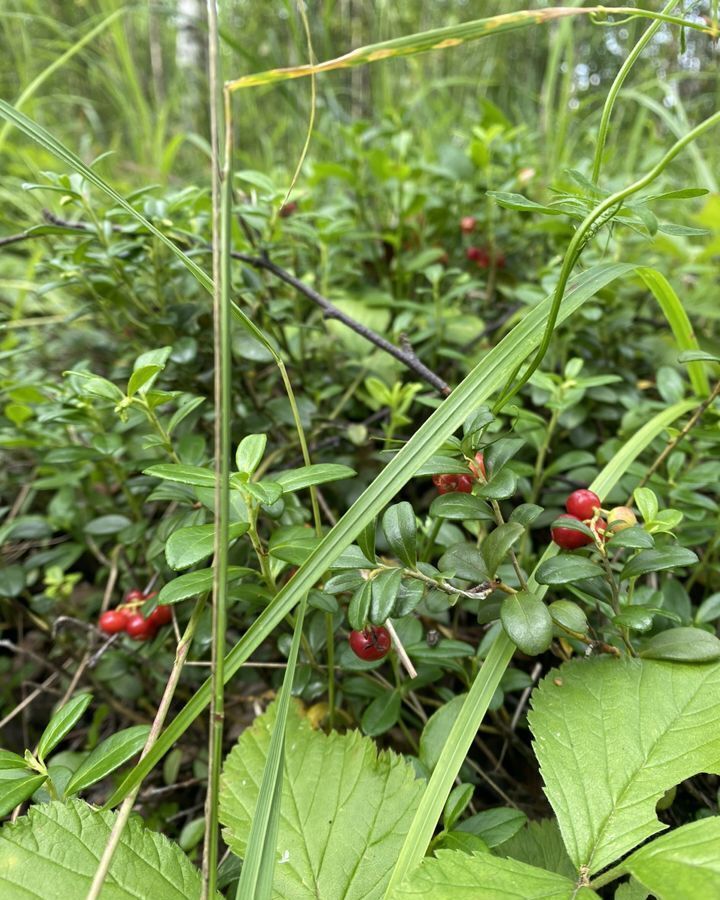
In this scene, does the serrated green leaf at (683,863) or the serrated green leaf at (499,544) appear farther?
the serrated green leaf at (499,544)

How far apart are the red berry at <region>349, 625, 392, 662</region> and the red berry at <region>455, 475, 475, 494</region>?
0.62ft

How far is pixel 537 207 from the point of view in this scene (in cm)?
69

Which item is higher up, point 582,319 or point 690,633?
point 582,319

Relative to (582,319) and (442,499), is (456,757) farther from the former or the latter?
(582,319)

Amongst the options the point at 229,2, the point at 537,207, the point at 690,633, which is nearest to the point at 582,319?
the point at 537,207

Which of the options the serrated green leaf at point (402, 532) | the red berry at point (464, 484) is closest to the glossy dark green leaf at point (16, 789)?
the serrated green leaf at point (402, 532)

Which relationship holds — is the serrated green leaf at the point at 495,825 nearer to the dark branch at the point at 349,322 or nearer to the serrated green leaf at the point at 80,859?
the serrated green leaf at the point at 80,859

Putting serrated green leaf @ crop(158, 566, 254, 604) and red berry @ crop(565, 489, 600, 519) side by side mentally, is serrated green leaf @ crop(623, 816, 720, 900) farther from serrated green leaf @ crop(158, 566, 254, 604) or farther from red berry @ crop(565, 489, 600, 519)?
serrated green leaf @ crop(158, 566, 254, 604)

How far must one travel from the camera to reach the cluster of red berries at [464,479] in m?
0.71

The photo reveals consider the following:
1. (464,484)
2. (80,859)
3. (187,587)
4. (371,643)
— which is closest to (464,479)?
(464,484)

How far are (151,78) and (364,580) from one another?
160 inches

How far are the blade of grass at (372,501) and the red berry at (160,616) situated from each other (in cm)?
36

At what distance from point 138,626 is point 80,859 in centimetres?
34

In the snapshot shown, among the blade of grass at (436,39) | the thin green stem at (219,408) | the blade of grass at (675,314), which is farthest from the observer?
the blade of grass at (675,314)
